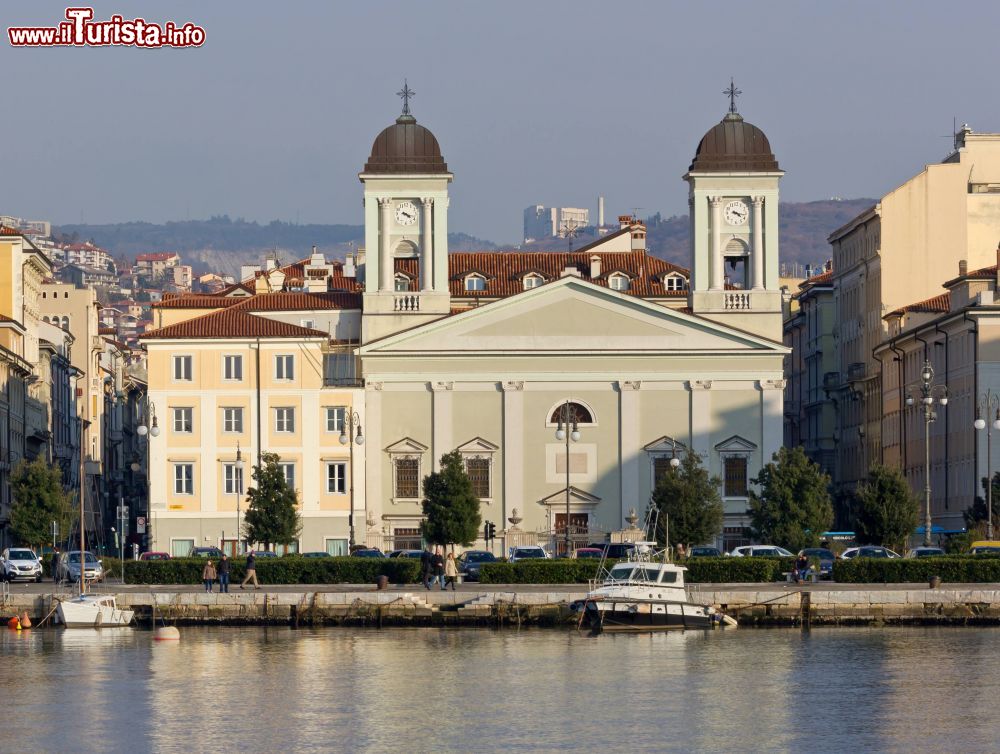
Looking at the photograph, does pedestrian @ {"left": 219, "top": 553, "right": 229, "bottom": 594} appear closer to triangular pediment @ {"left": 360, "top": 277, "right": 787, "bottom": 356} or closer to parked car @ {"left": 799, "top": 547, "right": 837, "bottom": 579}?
parked car @ {"left": 799, "top": 547, "right": 837, "bottom": 579}

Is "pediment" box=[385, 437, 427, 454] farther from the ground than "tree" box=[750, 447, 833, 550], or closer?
farther from the ground

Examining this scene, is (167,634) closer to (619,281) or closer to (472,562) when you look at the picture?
(472,562)

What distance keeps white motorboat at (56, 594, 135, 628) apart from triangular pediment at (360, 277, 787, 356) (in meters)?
37.7

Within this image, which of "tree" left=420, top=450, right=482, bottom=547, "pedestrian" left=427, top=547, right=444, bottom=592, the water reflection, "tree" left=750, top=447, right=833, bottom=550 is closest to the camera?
the water reflection

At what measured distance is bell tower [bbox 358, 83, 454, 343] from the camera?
111 m

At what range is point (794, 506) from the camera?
94.6m

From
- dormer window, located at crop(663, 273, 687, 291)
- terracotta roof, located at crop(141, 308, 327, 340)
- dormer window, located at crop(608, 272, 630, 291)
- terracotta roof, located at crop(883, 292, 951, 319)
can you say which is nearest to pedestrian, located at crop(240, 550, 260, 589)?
terracotta roof, located at crop(141, 308, 327, 340)

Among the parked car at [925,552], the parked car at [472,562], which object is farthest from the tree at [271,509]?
the parked car at [925,552]

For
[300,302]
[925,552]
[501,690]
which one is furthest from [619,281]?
[501,690]

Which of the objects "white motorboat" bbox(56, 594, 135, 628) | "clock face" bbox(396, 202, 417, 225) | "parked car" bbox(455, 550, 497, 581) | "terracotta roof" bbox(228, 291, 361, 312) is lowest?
"white motorboat" bbox(56, 594, 135, 628)

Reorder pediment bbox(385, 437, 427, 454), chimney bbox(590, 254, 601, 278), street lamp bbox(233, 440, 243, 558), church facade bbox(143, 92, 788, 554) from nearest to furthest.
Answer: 1. street lamp bbox(233, 440, 243, 558)
2. church facade bbox(143, 92, 788, 554)
3. pediment bbox(385, 437, 427, 454)
4. chimney bbox(590, 254, 601, 278)

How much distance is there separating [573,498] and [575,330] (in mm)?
7301

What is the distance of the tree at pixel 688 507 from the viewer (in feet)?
314

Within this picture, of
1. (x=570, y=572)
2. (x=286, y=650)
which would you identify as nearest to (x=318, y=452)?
(x=570, y=572)
